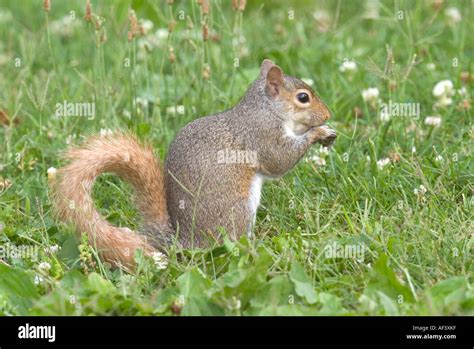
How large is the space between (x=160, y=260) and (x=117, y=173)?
19.8 inches

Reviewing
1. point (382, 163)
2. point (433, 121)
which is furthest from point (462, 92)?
point (382, 163)

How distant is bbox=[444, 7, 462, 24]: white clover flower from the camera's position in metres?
6.16

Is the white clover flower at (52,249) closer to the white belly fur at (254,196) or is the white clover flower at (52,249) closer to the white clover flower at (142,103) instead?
the white belly fur at (254,196)

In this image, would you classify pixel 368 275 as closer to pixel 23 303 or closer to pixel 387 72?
pixel 23 303

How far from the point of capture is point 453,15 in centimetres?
621

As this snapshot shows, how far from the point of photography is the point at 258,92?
4.23m

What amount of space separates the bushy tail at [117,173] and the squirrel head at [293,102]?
0.58 metres

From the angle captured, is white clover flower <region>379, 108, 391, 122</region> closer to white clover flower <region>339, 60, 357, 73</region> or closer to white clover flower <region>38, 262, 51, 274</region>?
white clover flower <region>339, 60, 357, 73</region>

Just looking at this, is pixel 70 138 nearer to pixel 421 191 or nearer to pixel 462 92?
pixel 421 191

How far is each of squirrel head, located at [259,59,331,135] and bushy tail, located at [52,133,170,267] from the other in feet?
1.91

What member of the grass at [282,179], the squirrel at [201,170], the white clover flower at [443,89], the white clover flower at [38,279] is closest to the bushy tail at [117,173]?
the squirrel at [201,170]

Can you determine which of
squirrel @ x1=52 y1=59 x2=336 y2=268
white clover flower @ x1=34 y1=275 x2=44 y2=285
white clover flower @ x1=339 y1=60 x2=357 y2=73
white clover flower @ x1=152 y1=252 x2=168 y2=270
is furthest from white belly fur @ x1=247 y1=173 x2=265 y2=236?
white clover flower @ x1=339 y1=60 x2=357 y2=73
